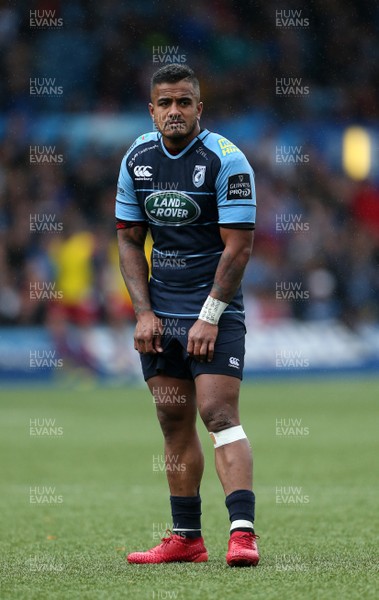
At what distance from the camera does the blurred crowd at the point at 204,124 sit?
19.7 m

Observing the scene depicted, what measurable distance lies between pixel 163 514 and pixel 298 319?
12.4m

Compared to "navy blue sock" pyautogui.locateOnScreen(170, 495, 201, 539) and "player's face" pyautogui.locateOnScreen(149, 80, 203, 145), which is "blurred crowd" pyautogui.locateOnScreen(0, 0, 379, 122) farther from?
"navy blue sock" pyautogui.locateOnScreen(170, 495, 201, 539)

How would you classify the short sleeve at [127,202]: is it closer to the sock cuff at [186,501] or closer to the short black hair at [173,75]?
the short black hair at [173,75]

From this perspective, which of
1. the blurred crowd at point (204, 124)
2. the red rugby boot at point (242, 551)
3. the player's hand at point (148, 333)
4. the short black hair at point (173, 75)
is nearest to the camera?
the red rugby boot at point (242, 551)

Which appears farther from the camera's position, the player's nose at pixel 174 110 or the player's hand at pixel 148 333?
the player's hand at pixel 148 333

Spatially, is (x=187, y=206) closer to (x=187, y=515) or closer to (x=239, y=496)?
(x=239, y=496)

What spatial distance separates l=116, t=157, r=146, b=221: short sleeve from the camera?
5934mm

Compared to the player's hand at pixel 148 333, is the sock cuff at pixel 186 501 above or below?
below

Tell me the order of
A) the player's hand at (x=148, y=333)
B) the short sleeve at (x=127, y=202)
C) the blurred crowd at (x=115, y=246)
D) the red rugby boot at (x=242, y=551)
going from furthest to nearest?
1. the blurred crowd at (x=115, y=246)
2. the short sleeve at (x=127, y=202)
3. the player's hand at (x=148, y=333)
4. the red rugby boot at (x=242, y=551)

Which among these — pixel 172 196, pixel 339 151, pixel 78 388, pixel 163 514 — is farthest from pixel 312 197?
pixel 172 196

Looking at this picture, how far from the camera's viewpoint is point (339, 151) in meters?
23.8

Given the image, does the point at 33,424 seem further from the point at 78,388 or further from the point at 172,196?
the point at 172,196

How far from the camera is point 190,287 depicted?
19.2 feet

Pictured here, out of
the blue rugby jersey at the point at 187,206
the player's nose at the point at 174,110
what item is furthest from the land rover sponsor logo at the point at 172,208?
the player's nose at the point at 174,110
